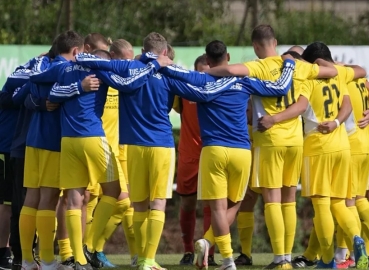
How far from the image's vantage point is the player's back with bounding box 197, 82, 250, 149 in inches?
400

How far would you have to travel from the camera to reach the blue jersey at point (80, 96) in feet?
32.4

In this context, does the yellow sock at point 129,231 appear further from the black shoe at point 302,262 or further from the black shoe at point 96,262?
the black shoe at point 302,262

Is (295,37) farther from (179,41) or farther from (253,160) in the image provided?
(253,160)

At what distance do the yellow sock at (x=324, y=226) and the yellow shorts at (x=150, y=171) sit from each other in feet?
5.57

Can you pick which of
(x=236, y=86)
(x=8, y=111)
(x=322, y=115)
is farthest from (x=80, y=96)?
(x=322, y=115)

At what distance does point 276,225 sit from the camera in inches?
414

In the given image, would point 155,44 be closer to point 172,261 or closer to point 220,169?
point 220,169

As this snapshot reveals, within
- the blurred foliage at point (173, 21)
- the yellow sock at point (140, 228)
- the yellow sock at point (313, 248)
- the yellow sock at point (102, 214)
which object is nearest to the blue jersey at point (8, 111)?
the yellow sock at point (102, 214)

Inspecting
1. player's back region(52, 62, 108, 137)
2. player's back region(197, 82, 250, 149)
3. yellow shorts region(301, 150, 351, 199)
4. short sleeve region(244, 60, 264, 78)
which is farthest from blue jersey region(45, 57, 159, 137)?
yellow shorts region(301, 150, 351, 199)

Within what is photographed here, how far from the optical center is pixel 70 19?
53.8 feet

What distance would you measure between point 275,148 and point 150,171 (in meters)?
1.31

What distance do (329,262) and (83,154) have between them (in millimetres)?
2765

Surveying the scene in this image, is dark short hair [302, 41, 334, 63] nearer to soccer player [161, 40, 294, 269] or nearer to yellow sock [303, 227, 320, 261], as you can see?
soccer player [161, 40, 294, 269]

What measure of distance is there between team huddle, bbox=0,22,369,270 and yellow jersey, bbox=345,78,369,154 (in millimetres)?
282
